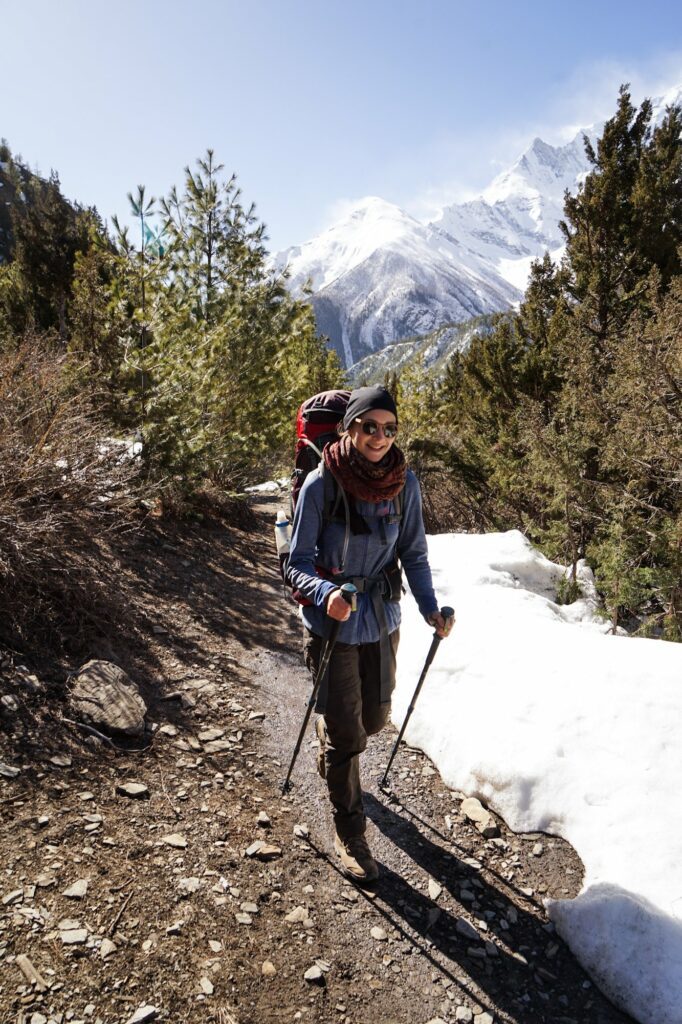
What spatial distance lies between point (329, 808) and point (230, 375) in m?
6.76

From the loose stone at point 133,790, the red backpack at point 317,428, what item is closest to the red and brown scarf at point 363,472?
the red backpack at point 317,428

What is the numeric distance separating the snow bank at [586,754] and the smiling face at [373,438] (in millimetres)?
2287

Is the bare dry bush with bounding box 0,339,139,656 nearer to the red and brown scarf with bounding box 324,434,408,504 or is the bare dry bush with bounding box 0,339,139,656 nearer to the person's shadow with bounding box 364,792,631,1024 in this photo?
the red and brown scarf with bounding box 324,434,408,504

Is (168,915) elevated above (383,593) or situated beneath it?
situated beneath

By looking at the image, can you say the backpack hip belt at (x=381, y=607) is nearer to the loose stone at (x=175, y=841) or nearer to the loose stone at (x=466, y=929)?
the loose stone at (x=466, y=929)

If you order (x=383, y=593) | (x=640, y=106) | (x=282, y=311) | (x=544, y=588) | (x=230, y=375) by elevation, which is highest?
(x=640, y=106)

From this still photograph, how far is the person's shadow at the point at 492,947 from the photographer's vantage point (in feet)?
7.90

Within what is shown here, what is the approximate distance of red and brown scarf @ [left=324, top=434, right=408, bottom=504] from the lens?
2684 millimetres

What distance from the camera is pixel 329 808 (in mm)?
3434

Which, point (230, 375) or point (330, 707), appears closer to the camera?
point (330, 707)

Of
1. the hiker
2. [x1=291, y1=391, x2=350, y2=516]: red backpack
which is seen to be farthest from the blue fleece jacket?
[x1=291, y1=391, x2=350, y2=516]: red backpack

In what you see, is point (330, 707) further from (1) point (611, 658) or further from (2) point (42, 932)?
(1) point (611, 658)

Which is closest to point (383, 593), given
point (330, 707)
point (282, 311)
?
point (330, 707)

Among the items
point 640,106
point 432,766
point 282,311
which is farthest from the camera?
point 640,106
